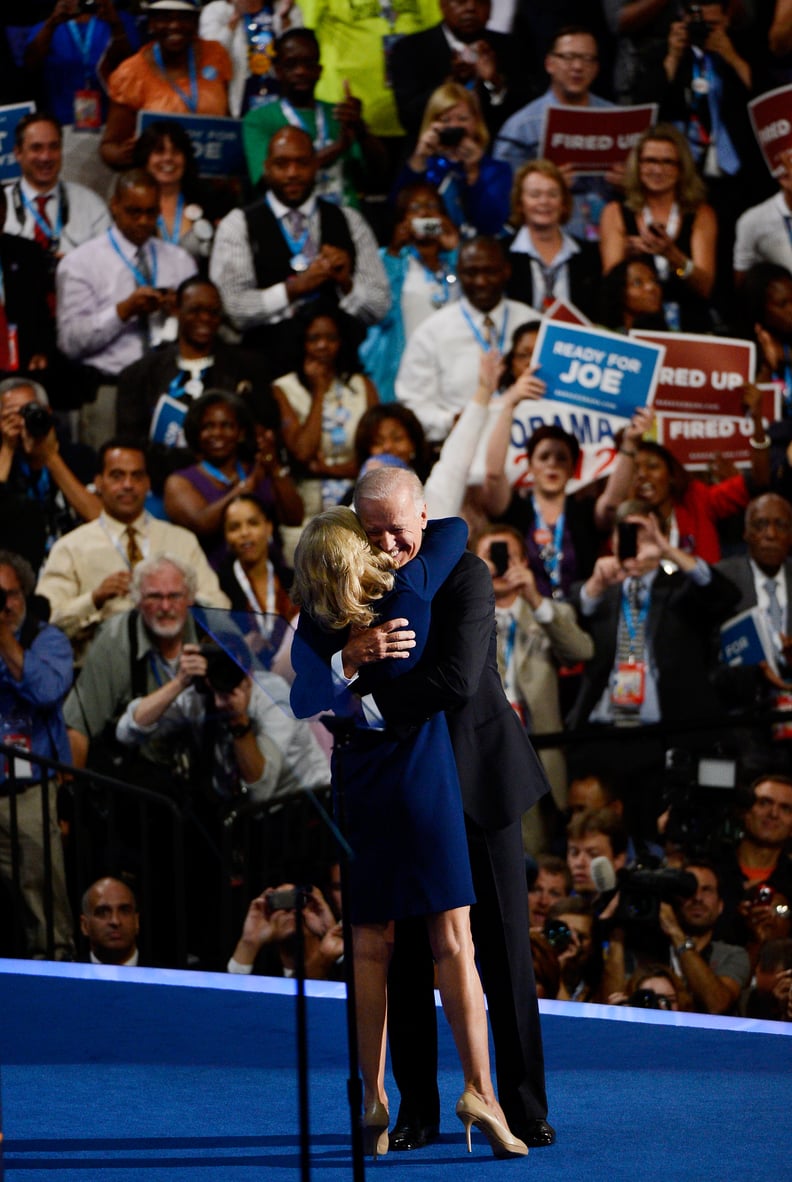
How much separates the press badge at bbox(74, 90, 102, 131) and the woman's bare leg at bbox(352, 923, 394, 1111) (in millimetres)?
5195

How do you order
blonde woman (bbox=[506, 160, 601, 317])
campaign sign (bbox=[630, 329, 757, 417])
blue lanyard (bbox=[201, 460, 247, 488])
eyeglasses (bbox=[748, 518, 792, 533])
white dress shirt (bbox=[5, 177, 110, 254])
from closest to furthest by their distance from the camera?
blue lanyard (bbox=[201, 460, 247, 488]) < eyeglasses (bbox=[748, 518, 792, 533]) < white dress shirt (bbox=[5, 177, 110, 254]) < campaign sign (bbox=[630, 329, 757, 417]) < blonde woman (bbox=[506, 160, 601, 317])

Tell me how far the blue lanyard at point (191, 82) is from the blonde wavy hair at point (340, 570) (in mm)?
4857

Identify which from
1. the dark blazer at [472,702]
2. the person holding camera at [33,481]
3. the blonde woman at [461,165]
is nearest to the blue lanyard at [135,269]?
the person holding camera at [33,481]

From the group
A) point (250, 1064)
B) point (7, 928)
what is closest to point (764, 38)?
point (7, 928)

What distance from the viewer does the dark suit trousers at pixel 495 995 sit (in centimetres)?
325

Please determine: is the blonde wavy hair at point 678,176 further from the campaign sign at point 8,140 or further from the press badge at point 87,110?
the campaign sign at point 8,140

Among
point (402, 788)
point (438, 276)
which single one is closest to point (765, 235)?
point (438, 276)

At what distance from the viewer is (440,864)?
3.10m

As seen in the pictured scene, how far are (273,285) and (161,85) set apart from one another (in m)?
1.05

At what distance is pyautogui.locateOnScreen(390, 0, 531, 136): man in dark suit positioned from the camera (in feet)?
25.0

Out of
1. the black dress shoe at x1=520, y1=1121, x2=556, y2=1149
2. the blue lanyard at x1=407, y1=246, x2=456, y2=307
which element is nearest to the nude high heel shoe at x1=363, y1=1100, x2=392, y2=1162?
the black dress shoe at x1=520, y1=1121, x2=556, y2=1149

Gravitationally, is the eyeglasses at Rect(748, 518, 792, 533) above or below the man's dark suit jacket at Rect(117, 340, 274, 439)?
below

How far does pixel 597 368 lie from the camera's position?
7004 mm

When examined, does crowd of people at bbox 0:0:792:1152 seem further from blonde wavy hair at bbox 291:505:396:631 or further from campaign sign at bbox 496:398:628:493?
blonde wavy hair at bbox 291:505:396:631
